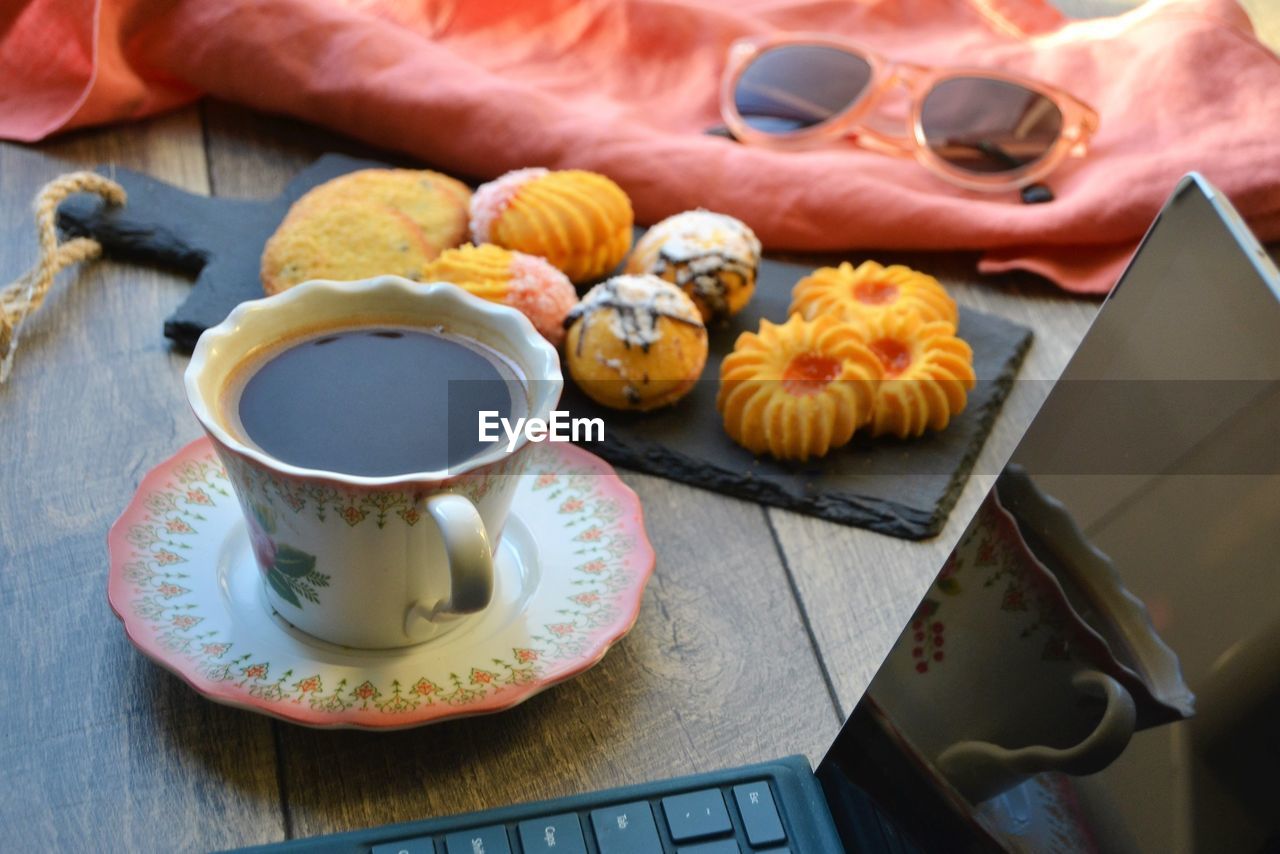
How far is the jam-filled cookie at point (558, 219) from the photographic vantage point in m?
0.80

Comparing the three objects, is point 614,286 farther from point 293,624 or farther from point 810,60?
point 810,60

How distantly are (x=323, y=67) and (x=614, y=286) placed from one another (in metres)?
0.36

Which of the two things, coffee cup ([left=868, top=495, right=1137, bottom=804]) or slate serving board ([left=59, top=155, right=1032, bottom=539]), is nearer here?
coffee cup ([left=868, top=495, right=1137, bottom=804])

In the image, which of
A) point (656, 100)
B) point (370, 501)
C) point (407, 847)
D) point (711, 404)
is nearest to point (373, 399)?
point (370, 501)

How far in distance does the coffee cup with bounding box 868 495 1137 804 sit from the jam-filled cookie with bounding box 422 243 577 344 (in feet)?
1.18

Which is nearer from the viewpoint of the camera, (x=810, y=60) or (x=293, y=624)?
(x=293, y=624)

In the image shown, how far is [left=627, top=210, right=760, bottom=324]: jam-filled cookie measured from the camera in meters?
0.79

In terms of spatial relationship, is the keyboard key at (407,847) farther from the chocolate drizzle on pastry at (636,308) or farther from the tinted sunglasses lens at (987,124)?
the tinted sunglasses lens at (987,124)

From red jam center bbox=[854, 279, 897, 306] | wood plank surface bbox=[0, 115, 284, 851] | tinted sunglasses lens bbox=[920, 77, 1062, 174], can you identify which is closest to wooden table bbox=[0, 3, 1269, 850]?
wood plank surface bbox=[0, 115, 284, 851]

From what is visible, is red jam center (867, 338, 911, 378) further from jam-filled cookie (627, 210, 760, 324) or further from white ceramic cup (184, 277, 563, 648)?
white ceramic cup (184, 277, 563, 648)

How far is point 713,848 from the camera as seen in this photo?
46cm

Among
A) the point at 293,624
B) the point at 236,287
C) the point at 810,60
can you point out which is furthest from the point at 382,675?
the point at 810,60

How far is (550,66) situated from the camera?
Answer: 1070mm

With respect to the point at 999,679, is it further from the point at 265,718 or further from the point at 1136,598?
the point at 265,718
